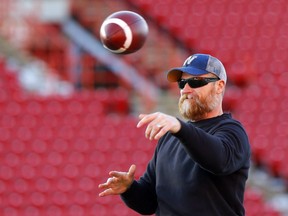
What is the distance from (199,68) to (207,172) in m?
0.48

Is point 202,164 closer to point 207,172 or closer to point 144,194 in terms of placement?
point 207,172

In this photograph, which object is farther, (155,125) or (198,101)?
(198,101)

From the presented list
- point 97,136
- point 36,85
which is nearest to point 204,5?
point 36,85

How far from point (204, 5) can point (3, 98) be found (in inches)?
158

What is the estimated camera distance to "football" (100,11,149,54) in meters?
4.51

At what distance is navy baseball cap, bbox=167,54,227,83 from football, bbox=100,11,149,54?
0.72 m

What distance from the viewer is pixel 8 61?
12234 millimetres

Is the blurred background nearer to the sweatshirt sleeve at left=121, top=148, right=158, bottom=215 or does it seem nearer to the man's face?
the sweatshirt sleeve at left=121, top=148, right=158, bottom=215

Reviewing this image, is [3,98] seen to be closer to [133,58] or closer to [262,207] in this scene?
[133,58]

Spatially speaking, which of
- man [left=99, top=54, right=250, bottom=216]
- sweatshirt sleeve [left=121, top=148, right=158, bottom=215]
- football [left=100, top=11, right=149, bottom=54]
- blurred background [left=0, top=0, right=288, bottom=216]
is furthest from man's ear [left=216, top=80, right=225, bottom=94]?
blurred background [left=0, top=0, right=288, bottom=216]

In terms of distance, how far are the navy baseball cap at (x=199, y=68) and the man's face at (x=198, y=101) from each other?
0.04m

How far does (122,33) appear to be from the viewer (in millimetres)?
4516

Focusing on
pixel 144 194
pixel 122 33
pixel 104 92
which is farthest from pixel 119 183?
pixel 104 92

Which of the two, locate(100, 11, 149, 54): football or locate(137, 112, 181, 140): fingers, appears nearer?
locate(137, 112, 181, 140): fingers
